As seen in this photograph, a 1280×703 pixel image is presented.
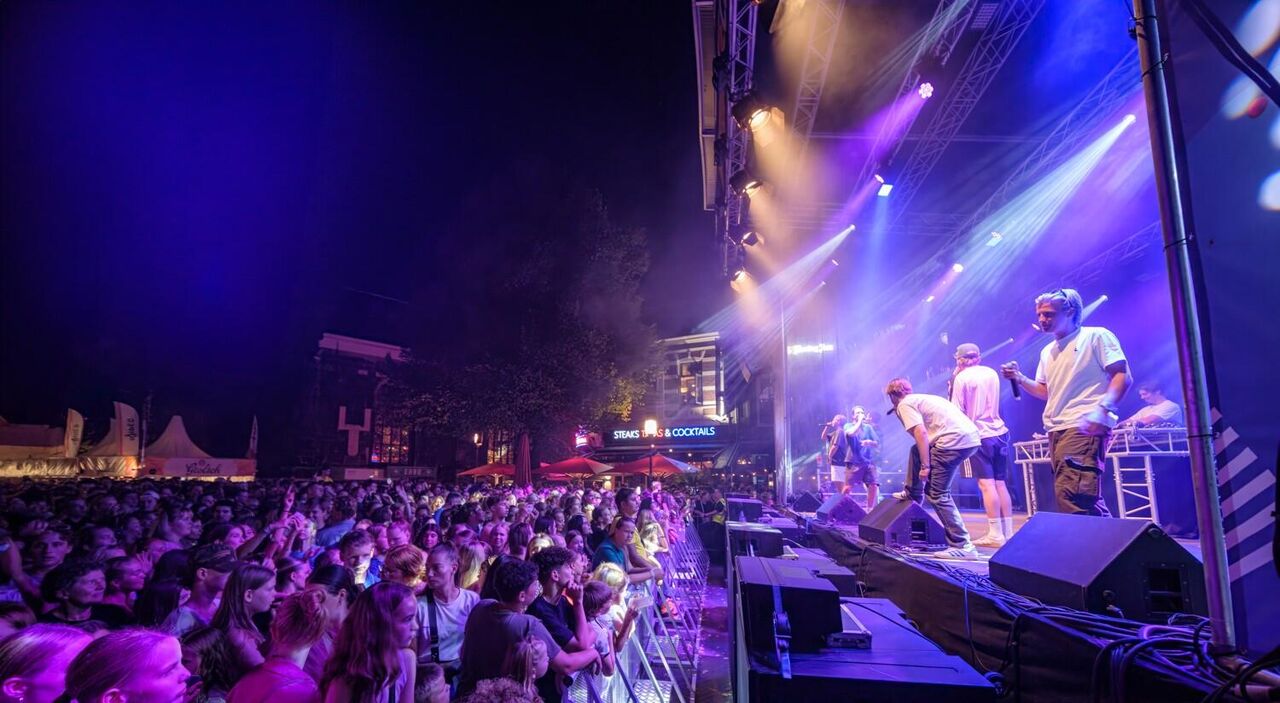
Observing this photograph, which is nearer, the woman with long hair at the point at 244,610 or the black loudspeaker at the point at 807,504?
the woman with long hair at the point at 244,610

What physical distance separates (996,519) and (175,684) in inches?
249

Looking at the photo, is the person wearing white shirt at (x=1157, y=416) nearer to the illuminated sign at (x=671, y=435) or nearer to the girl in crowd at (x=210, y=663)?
the girl in crowd at (x=210, y=663)

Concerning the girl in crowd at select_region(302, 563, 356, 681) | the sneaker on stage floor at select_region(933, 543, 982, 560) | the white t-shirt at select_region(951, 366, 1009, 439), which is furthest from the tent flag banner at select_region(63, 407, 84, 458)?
the white t-shirt at select_region(951, 366, 1009, 439)

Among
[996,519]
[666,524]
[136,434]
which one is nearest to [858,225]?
[666,524]

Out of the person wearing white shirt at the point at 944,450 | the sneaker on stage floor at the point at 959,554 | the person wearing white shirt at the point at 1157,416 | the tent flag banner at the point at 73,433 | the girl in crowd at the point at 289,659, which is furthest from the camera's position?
the tent flag banner at the point at 73,433

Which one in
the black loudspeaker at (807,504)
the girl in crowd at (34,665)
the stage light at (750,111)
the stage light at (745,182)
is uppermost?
the stage light at (750,111)

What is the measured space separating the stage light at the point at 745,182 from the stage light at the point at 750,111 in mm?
1890

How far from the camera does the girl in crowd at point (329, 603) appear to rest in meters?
2.85

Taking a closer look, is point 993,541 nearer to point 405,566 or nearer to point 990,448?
point 990,448

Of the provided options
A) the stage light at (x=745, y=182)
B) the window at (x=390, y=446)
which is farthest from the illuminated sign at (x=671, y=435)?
the stage light at (x=745, y=182)

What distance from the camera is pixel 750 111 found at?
28.1 ft

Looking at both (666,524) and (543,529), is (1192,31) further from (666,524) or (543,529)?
(666,524)

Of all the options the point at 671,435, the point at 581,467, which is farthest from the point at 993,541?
the point at 671,435

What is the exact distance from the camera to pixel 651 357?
88.4 feet
